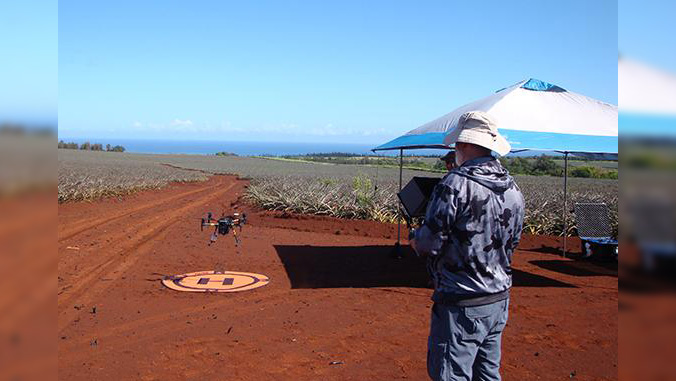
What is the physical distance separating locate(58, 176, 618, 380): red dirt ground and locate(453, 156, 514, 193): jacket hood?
216 centimetres

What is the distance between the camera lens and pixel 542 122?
7945mm

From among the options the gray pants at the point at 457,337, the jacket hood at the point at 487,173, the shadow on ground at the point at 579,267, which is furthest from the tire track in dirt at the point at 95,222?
the jacket hood at the point at 487,173

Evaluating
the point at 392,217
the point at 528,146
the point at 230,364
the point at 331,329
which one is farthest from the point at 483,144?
the point at 392,217

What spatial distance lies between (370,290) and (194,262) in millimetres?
2967

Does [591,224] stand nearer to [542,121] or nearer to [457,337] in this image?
[542,121]

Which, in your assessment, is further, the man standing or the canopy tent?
the canopy tent

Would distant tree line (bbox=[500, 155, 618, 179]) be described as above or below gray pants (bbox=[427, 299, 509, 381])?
above

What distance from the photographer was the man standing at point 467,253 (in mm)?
2879

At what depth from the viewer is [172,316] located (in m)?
5.96

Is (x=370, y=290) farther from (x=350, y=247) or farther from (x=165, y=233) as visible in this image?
(x=165, y=233)

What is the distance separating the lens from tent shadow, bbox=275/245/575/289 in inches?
311

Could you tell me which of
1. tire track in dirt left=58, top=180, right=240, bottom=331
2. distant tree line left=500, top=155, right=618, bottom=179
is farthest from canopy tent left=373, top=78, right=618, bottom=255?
distant tree line left=500, top=155, right=618, bottom=179

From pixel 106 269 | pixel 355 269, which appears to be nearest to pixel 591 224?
pixel 355 269

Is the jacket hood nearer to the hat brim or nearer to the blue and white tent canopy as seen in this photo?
the hat brim
